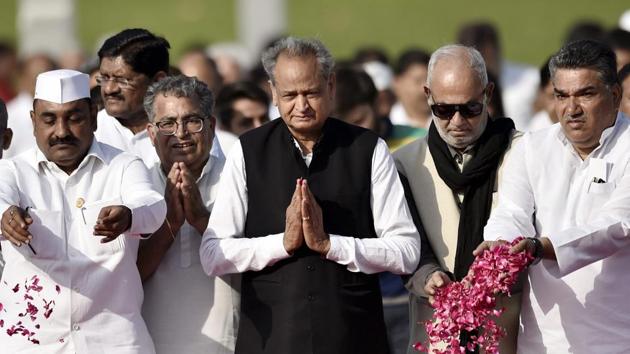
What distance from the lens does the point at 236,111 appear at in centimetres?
954

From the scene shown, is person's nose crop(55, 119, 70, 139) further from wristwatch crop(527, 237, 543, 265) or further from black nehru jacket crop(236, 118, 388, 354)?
wristwatch crop(527, 237, 543, 265)

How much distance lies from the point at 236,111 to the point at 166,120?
87.8 inches

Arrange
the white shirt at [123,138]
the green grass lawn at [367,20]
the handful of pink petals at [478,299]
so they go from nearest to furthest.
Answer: the handful of pink petals at [478,299] → the white shirt at [123,138] → the green grass lawn at [367,20]

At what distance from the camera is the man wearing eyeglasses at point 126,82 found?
25.9ft

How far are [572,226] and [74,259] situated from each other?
2.19 m

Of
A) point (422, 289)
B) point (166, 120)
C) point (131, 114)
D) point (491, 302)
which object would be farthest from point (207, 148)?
point (491, 302)

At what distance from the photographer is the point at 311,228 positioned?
6.70m

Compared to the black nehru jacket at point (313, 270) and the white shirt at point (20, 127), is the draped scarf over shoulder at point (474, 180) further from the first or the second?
the white shirt at point (20, 127)

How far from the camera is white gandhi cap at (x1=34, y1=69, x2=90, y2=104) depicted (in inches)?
271

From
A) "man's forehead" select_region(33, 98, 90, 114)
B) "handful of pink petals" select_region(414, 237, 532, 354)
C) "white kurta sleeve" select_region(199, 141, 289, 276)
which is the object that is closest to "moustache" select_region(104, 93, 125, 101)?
"man's forehead" select_region(33, 98, 90, 114)

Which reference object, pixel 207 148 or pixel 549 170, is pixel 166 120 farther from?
pixel 549 170

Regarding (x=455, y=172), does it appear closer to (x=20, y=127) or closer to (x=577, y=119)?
(x=577, y=119)

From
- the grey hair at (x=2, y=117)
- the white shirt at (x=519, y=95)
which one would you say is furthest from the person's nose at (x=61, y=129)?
the white shirt at (x=519, y=95)

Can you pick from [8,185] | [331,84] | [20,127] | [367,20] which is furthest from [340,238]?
[367,20]
